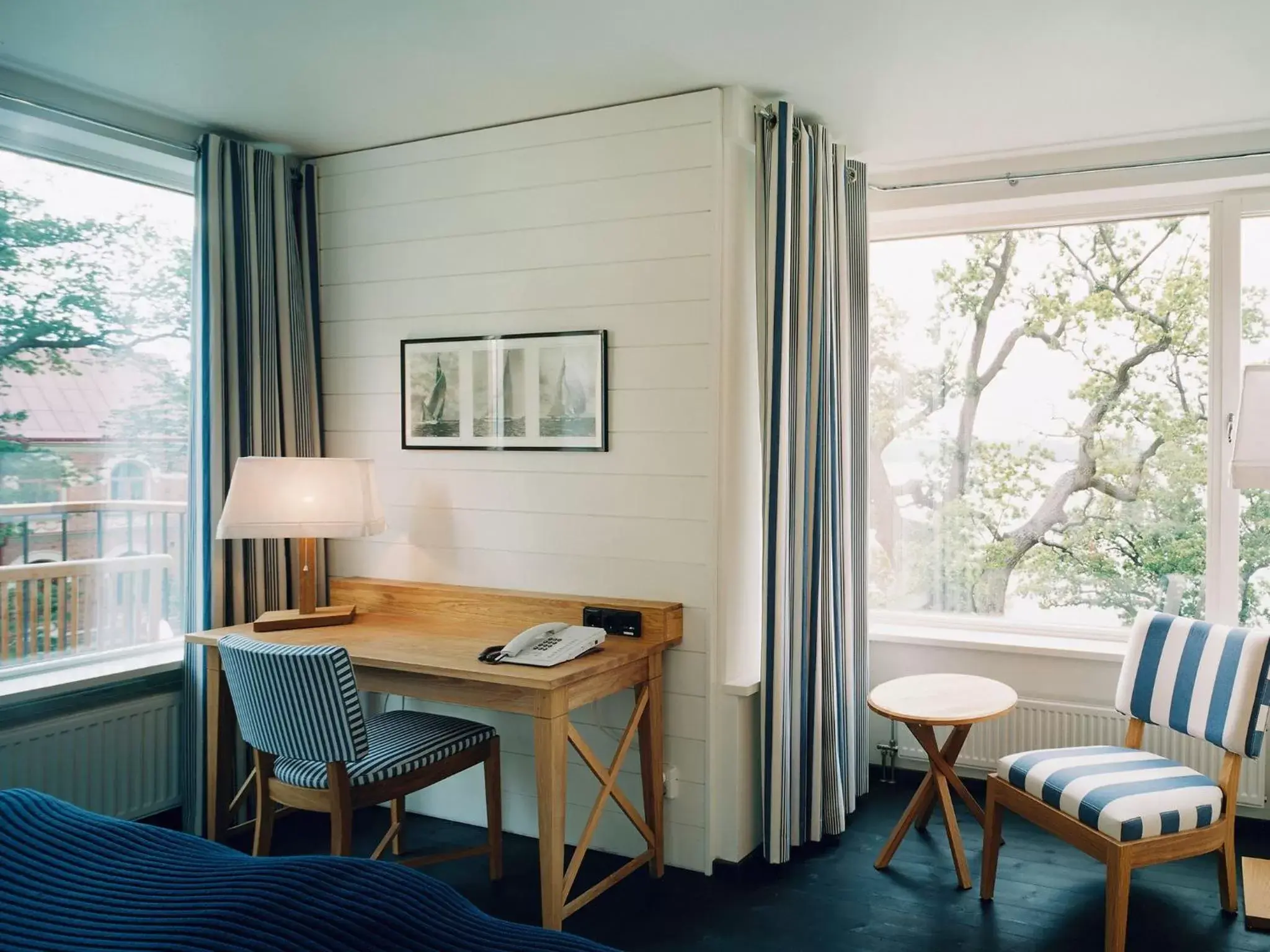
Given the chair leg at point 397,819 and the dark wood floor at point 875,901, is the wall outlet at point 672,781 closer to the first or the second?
the dark wood floor at point 875,901

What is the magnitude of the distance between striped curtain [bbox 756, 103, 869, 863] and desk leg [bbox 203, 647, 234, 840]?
179 centimetres

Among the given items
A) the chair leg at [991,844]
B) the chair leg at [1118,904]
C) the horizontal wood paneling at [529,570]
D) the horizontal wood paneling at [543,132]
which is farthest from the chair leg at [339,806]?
the horizontal wood paneling at [543,132]

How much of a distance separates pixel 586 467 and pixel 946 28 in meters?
1.72

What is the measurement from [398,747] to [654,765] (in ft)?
2.66

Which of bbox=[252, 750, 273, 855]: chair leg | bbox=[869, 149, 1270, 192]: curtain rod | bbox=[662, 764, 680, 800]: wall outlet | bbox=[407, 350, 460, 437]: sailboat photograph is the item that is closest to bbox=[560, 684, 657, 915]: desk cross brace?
bbox=[662, 764, 680, 800]: wall outlet

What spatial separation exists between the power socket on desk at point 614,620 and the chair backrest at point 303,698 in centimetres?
85

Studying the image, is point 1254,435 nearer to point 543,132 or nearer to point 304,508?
point 543,132

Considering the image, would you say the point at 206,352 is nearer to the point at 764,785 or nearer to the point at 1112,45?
the point at 764,785

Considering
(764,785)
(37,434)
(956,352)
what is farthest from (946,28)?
(37,434)

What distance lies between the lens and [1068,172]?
3.72 m

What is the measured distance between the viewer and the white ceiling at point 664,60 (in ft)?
8.46

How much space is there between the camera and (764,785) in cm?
326

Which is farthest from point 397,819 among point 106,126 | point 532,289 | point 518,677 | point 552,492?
point 106,126

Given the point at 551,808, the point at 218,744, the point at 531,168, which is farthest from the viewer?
the point at 531,168
